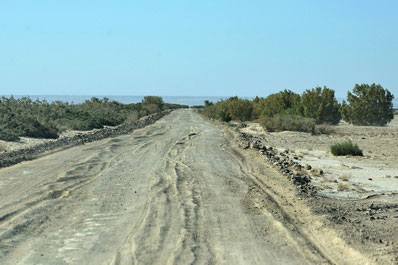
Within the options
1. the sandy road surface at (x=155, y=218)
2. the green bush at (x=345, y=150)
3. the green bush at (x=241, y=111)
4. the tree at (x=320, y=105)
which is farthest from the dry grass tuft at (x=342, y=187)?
the green bush at (x=241, y=111)

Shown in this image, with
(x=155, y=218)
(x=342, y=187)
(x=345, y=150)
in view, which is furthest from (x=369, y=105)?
(x=155, y=218)

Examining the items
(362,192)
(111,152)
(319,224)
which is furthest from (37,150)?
(319,224)

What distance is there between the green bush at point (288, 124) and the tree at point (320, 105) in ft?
37.7

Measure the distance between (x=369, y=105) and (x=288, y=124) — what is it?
17.9 meters

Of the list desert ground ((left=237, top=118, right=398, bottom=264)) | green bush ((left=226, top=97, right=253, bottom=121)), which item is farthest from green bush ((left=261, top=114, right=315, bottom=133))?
green bush ((left=226, top=97, right=253, bottom=121))

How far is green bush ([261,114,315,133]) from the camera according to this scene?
48.2m

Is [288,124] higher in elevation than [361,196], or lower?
higher

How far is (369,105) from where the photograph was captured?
62.6 m

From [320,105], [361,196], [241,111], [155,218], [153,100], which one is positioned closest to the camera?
[155,218]

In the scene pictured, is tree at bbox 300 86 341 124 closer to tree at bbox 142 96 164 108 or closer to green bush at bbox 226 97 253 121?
green bush at bbox 226 97 253 121

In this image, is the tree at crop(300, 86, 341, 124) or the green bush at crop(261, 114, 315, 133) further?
the tree at crop(300, 86, 341, 124)

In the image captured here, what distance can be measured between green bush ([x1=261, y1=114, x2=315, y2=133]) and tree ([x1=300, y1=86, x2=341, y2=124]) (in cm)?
1149

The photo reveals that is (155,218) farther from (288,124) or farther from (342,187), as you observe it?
(288,124)

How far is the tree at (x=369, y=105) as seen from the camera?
204ft
